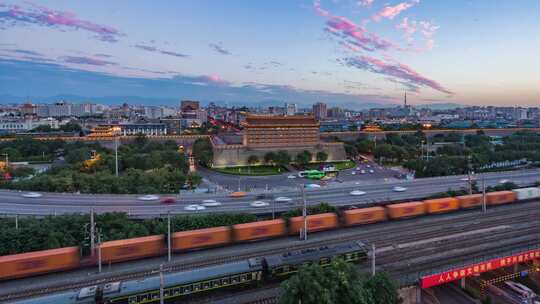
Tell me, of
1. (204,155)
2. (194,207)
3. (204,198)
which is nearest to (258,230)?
(194,207)

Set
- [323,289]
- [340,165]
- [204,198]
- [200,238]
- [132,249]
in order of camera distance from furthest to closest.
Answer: [340,165], [204,198], [200,238], [132,249], [323,289]

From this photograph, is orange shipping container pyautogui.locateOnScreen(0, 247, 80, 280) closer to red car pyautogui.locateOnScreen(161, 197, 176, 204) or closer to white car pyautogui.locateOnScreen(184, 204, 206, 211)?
white car pyautogui.locateOnScreen(184, 204, 206, 211)

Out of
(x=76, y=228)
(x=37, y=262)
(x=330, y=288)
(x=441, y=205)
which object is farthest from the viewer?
(x=441, y=205)

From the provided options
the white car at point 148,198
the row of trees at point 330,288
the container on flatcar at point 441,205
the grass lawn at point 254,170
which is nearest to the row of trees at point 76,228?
the white car at point 148,198

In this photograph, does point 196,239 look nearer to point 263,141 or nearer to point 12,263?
point 12,263

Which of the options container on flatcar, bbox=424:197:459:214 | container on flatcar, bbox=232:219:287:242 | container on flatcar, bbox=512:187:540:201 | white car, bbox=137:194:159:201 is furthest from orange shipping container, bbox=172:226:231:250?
container on flatcar, bbox=512:187:540:201

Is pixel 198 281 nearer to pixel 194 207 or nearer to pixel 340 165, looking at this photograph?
pixel 194 207

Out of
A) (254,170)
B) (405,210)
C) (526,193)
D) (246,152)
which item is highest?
(246,152)
